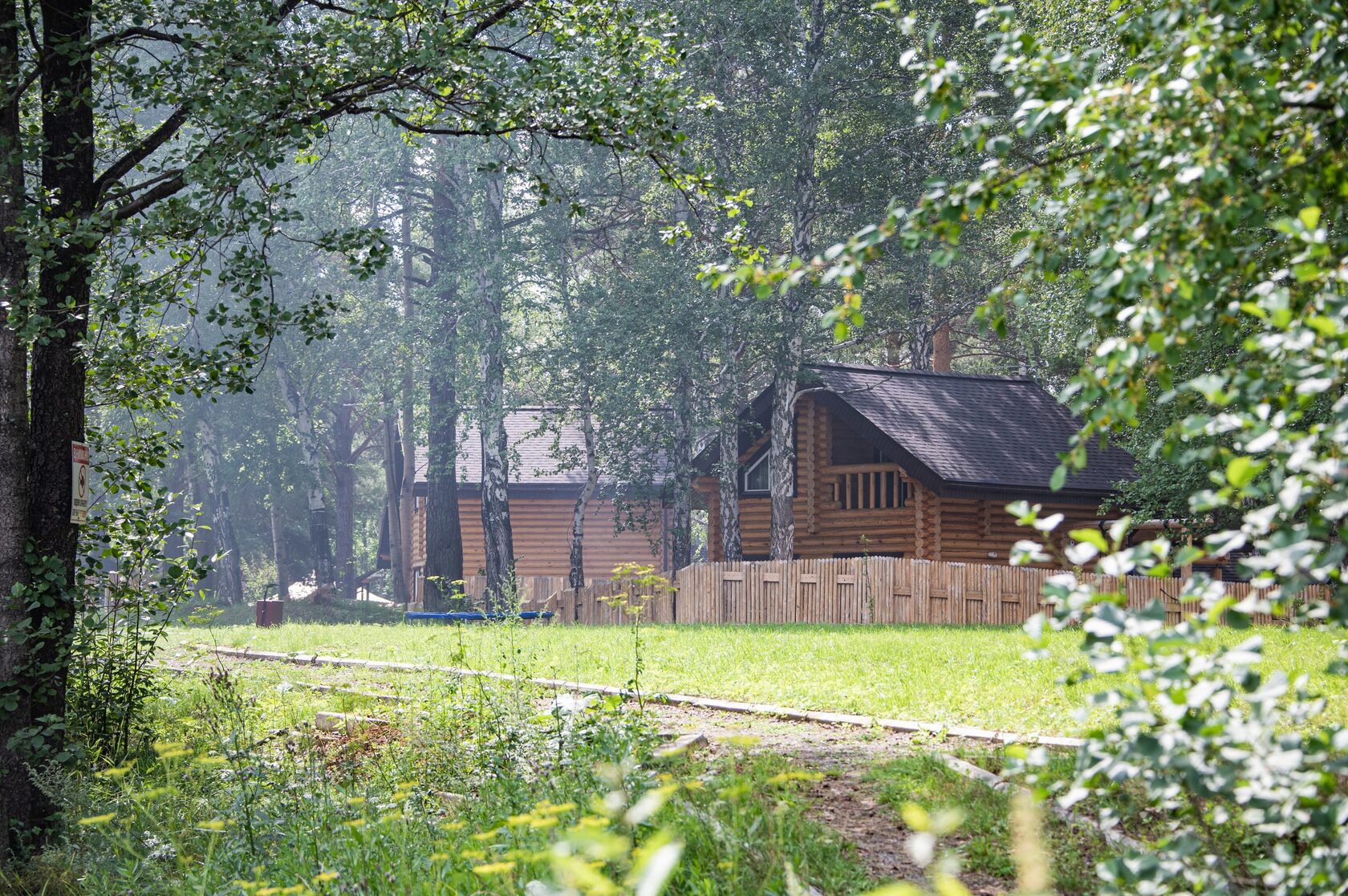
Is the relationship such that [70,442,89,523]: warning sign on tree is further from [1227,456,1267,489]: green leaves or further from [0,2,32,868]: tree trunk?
[1227,456,1267,489]: green leaves

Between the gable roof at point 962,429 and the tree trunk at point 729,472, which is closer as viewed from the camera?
the gable roof at point 962,429

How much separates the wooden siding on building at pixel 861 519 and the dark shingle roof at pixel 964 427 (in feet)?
2.75

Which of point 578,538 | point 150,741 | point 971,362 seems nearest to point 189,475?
point 578,538

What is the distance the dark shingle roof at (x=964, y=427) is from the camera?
27.3 m

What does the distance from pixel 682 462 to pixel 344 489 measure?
28.5 meters

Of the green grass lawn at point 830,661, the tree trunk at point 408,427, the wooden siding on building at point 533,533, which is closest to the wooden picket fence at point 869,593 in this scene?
the green grass lawn at point 830,661

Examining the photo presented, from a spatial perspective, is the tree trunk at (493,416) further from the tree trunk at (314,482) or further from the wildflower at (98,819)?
the wildflower at (98,819)

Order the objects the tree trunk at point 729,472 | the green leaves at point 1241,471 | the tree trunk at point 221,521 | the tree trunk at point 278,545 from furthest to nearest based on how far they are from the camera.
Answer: the tree trunk at point 278,545 → the tree trunk at point 221,521 → the tree trunk at point 729,472 → the green leaves at point 1241,471

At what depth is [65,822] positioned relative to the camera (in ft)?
24.7

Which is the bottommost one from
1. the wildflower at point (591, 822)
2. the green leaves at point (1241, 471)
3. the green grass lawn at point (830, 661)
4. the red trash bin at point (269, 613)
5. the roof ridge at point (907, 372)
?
the red trash bin at point (269, 613)

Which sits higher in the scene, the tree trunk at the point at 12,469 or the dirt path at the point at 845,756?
the tree trunk at the point at 12,469

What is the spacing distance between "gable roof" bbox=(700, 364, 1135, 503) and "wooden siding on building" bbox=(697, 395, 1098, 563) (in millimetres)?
780

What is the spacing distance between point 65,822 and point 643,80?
610 centimetres

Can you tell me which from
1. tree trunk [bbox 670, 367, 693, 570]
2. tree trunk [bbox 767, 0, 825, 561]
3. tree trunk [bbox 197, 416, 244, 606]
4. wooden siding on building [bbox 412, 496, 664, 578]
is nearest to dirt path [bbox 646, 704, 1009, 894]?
tree trunk [bbox 767, 0, 825, 561]
